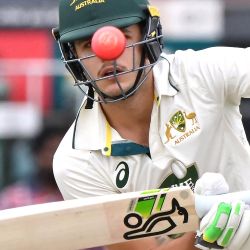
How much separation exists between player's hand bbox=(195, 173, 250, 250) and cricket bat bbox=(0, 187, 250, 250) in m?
0.11

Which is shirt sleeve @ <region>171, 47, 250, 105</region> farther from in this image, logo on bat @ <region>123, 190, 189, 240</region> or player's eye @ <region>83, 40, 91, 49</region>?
logo on bat @ <region>123, 190, 189, 240</region>

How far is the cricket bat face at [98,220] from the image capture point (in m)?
3.52

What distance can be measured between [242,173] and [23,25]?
14.8 feet

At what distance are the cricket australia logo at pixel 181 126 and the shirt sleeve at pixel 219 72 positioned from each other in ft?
0.36

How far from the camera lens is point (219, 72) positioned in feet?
12.4

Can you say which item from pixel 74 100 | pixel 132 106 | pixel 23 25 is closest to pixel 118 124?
pixel 132 106

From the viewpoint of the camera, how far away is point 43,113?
7.79 meters

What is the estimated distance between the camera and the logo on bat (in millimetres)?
3527

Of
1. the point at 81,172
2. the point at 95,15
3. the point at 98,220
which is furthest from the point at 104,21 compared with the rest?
the point at 98,220

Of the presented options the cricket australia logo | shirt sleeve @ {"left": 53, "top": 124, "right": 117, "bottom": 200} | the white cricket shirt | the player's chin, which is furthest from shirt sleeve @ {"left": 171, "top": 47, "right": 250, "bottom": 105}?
shirt sleeve @ {"left": 53, "top": 124, "right": 117, "bottom": 200}

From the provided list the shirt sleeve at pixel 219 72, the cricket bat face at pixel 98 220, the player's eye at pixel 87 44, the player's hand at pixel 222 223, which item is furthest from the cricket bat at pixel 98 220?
the player's eye at pixel 87 44

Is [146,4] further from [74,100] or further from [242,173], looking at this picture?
[74,100]

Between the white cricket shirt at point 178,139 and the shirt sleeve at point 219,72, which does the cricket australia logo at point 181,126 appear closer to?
the white cricket shirt at point 178,139

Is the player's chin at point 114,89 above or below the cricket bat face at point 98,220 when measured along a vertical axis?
above
